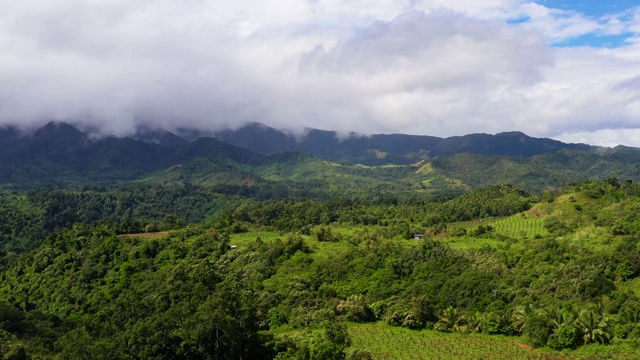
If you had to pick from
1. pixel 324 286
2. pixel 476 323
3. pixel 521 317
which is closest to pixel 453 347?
pixel 476 323

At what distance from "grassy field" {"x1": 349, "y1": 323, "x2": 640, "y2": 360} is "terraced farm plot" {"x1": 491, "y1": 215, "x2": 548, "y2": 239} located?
4920 centimetres

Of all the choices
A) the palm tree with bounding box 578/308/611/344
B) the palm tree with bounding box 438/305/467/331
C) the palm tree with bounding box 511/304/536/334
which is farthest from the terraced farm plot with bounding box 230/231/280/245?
the palm tree with bounding box 578/308/611/344

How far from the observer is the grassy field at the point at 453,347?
5066 centimetres

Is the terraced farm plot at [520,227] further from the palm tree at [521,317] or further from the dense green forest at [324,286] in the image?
the palm tree at [521,317]

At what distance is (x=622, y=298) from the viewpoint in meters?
62.4

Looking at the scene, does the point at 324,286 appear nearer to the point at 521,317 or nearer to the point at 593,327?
the point at 521,317

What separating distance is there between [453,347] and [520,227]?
64.9 metres

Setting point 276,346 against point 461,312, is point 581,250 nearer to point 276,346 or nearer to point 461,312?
point 461,312

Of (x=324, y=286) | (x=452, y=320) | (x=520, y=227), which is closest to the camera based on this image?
(x=452, y=320)

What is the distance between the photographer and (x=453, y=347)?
54.7m

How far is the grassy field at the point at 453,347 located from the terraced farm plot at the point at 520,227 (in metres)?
A: 49.2

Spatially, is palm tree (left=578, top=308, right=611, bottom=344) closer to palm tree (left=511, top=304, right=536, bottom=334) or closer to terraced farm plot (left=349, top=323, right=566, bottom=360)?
terraced farm plot (left=349, top=323, right=566, bottom=360)

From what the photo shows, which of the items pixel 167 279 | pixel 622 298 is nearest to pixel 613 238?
pixel 622 298

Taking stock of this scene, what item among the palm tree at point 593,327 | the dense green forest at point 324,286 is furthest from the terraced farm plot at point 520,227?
the palm tree at point 593,327
